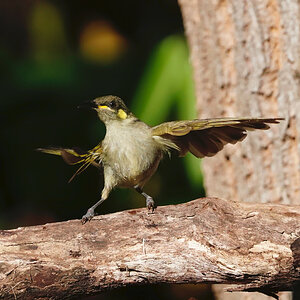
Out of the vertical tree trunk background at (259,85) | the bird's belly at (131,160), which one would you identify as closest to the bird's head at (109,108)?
the bird's belly at (131,160)

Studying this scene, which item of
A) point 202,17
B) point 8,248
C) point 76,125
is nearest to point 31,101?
point 76,125

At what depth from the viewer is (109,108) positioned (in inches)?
144

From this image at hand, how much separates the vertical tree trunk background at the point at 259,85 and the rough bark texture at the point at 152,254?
1116mm

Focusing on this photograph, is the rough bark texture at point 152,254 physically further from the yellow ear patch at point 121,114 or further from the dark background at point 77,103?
the dark background at point 77,103

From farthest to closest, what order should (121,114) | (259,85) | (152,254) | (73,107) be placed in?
(73,107), (259,85), (121,114), (152,254)

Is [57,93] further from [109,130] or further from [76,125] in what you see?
[109,130]

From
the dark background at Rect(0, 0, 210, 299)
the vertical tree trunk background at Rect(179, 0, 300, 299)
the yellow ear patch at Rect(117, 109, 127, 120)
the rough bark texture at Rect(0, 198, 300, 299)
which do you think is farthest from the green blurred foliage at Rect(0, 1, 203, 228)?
the rough bark texture at Rect(0, 198, 300, 299)

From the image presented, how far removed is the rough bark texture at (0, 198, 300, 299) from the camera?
2824 mm

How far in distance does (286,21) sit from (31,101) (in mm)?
3463

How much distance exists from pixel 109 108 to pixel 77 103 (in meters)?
2.88

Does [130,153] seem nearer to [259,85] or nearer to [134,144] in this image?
[134,144]

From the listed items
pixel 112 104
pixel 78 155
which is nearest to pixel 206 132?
pixel 112 104

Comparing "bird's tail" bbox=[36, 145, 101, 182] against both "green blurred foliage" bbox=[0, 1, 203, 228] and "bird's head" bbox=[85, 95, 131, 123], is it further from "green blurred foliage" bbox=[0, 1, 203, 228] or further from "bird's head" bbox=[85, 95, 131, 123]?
"green blurred foliage" bbox=[0, 1, 203, 228]

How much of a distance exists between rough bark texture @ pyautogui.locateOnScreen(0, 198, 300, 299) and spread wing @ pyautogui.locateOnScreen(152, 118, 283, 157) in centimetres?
49
